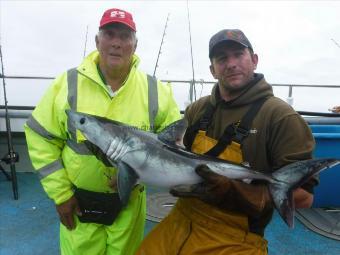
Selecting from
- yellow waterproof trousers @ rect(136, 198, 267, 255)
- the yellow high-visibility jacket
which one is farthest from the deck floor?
yellow waterproof trousers @ rect(136, 198, 267, 255)

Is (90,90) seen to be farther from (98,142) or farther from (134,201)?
(134,201)

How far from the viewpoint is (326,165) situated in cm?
221

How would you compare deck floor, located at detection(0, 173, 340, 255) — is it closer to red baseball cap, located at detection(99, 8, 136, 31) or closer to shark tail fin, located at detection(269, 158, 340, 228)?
shark tail fin, located at detection(269, 158, 340, 228)

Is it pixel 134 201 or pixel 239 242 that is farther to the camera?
pixel 134 201

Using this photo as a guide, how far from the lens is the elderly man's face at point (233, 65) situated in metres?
2.79

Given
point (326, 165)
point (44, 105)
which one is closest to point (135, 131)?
point (44, 105)

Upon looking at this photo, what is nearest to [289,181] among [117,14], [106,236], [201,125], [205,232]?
[205,232]

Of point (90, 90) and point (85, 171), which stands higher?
point (90, 90)

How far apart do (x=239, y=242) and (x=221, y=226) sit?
0.16 meters

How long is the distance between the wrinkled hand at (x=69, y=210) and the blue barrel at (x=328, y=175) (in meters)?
3.49

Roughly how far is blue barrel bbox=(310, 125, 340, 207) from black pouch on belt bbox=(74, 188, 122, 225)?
3.27m

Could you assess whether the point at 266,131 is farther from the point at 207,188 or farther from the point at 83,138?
the point at 83,138

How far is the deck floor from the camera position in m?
4.16

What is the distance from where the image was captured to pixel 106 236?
3.01m
